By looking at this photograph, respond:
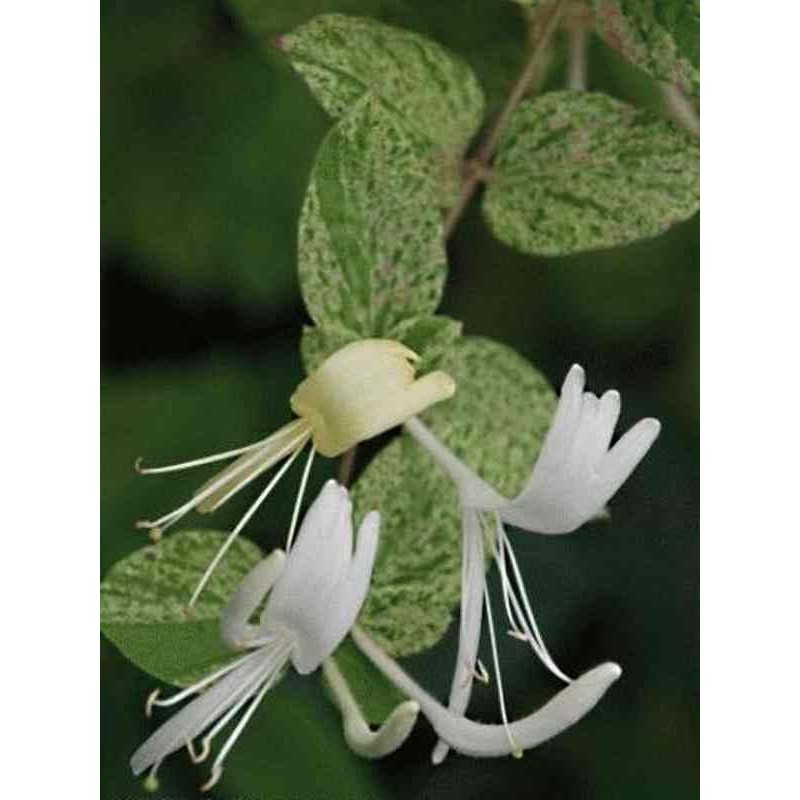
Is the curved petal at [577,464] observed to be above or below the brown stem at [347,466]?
above

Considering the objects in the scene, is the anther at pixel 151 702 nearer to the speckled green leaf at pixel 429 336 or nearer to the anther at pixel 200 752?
the anther at pixel 200 752

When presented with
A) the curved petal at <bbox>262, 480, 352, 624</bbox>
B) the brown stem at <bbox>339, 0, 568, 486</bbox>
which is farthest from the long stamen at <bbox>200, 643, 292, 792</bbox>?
the brown stem at <bbox>339, 0, 568, 486</bbox>

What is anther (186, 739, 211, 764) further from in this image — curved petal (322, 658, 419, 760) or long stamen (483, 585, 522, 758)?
long stamen (483, 585, 522, 758)

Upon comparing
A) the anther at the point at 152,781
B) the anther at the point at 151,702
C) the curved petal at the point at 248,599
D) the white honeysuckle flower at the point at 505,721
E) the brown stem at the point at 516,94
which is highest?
the brown stem at the point at 516,94

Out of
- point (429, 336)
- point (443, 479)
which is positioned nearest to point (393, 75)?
point (429, 336)

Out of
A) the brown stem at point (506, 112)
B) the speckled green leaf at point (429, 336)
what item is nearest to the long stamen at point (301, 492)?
the speckled green leaf at point (429, 336)

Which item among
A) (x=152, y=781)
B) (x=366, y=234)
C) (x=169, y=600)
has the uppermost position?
(x=366, y=234)

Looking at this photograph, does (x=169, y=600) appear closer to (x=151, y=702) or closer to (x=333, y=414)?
A: (x=151, y=702)

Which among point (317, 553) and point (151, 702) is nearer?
point (317, 553)
